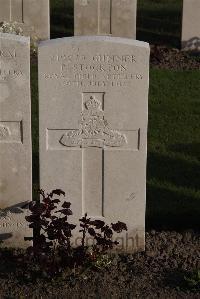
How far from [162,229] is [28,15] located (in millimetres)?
7157

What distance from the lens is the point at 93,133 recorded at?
18.7ft

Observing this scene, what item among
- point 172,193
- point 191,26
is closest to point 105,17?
point 191,26

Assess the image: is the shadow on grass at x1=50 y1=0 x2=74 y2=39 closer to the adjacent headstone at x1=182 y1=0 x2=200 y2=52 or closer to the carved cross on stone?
the adjacent headstone at x1=182 y1=0 x2=200 y2=52

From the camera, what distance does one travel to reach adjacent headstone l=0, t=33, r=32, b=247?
18.1ft

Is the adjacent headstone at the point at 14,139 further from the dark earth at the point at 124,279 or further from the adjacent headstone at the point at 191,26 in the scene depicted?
the adjacent headstone at the point at 191,26

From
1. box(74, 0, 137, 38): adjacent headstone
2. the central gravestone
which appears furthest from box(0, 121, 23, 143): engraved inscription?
box(74, 0, 137, 38): adjacent headstone

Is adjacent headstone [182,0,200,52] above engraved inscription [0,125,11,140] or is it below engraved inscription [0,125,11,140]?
above

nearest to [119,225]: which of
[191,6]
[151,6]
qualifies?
[191,6]

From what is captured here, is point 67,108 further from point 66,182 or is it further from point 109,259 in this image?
point 109,259

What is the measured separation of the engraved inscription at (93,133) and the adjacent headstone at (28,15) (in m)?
7.25

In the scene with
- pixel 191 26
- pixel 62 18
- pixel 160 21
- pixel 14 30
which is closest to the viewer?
pixel 14 30

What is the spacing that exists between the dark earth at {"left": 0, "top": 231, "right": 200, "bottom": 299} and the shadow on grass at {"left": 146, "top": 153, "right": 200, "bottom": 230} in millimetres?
527

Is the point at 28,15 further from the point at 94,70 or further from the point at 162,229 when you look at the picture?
the point at 94,70

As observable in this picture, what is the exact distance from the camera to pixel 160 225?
654 centimetres
